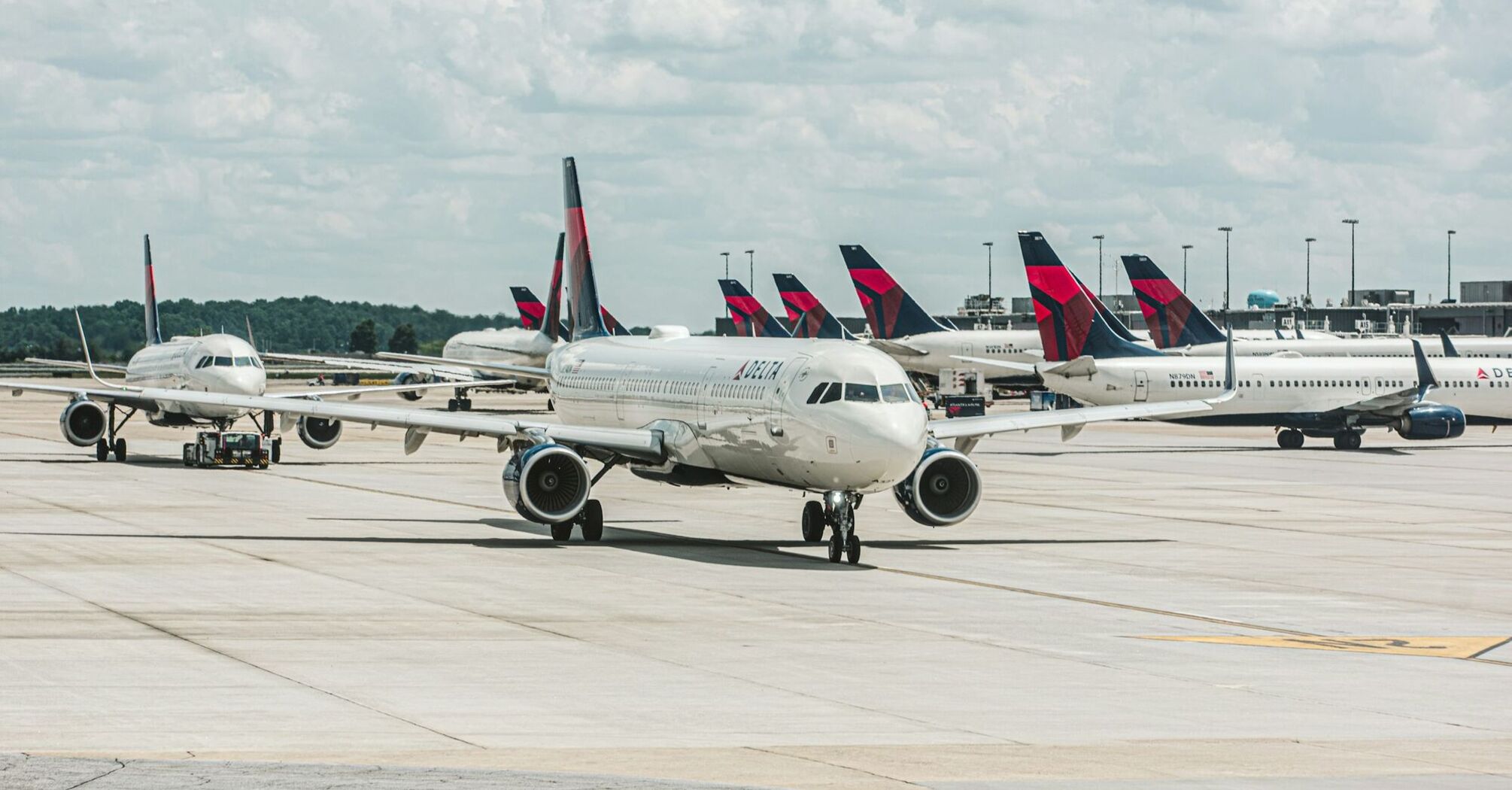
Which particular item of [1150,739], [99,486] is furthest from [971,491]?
[99,486]

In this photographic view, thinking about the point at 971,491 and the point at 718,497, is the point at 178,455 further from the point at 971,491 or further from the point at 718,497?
the point at 971,491

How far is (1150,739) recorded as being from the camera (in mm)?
16984

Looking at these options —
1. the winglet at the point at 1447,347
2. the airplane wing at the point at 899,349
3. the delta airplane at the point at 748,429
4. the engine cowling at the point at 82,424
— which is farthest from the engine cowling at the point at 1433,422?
the engine cowling at the point at 82,424

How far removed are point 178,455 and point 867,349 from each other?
41.1 meters

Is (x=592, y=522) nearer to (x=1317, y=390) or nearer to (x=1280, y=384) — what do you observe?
(x=1280, y=384)

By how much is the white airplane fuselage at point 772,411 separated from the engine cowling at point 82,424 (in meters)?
27.8

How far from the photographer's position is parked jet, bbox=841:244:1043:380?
119 meters

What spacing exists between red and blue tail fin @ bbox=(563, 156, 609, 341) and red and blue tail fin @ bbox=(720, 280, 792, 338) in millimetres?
75016

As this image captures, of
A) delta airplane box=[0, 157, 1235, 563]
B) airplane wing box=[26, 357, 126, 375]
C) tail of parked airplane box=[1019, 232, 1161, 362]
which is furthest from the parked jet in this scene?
delta airplane box=[0, 157, 1235, 563]

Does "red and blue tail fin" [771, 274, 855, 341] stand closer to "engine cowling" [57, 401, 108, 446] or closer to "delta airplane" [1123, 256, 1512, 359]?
"delta airplane" [1123, 256, 1512, 359]

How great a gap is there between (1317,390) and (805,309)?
65.1 metres

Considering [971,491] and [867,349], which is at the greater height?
[867,349]

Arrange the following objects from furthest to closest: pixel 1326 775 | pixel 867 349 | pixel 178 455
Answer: pixel 178 455 < pixel 867 349 < pixel 1326 775

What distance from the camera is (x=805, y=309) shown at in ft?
445
